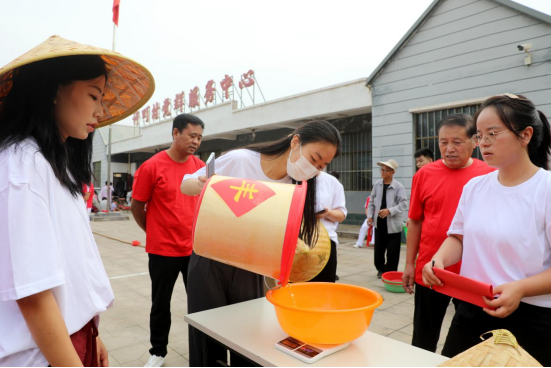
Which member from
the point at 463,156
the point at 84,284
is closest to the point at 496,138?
the point at 463,156

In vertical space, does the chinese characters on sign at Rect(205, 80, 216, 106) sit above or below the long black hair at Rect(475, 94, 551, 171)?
above

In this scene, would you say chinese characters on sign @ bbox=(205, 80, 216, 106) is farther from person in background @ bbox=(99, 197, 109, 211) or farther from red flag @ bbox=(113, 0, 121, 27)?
red flag @ bbox=(113, 0, 121, 27)

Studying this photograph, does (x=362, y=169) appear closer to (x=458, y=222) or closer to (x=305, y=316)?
(x=458, y=222)

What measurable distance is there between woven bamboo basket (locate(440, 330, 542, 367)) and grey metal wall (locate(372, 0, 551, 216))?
19.4ft

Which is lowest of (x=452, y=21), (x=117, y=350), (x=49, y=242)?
(x=117, y=350)

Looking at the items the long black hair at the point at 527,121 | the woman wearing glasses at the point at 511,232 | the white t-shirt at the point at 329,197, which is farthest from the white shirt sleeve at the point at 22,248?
the white t-shirt at the point at 329,197

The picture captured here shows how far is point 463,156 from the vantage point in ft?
6.90

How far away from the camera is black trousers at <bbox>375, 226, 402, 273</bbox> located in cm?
465

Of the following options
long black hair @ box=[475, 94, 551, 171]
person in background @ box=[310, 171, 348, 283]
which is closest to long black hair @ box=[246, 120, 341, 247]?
long black hair @ box=[475, 94, 551, 171]

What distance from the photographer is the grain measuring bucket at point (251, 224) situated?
1038mm

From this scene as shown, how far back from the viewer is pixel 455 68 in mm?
6488

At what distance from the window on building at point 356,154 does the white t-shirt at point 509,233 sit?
25.1 ft

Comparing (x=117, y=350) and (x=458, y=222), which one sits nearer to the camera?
(x=458, y=222)

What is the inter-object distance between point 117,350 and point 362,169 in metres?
7.51
